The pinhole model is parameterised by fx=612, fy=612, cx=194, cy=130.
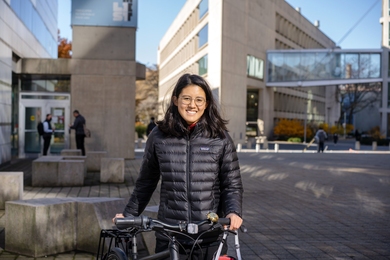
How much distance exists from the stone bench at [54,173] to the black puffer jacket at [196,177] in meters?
11.3

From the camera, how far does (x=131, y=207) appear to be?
3.98 m

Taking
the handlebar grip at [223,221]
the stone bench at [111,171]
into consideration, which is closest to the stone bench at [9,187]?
the stone bench at [111,171]

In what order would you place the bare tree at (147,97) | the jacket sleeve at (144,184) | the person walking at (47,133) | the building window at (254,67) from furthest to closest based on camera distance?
the bare tree at (147,97) → the building window at (254,67) → the person walking at (47,133) → the jacket sleeve at (144,184)

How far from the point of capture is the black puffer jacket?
369 cm

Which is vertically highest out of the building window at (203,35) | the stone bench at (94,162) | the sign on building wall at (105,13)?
the building window at (203,35)

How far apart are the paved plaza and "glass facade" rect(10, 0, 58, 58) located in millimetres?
7608

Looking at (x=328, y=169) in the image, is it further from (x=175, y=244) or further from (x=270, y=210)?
(x=175, y=244)

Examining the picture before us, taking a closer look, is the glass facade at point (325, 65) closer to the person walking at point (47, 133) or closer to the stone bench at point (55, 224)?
the person walking at point (47, 133)

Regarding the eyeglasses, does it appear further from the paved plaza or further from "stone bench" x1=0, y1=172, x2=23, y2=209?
"stone bench" x1=0, y1=172, x2=23, y2=209

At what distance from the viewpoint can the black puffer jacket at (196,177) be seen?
3686mm

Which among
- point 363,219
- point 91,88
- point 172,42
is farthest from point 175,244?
point 172,42

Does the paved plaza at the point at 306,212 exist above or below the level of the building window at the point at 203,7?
below

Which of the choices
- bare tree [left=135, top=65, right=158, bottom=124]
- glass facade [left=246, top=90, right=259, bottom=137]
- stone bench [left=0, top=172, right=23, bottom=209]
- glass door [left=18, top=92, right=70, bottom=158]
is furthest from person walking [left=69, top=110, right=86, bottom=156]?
bare tree [left=135, top=65, right=158, bottom=124]

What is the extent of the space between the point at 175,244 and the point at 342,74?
58.1m
